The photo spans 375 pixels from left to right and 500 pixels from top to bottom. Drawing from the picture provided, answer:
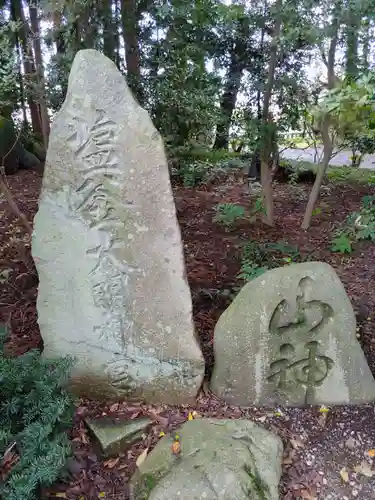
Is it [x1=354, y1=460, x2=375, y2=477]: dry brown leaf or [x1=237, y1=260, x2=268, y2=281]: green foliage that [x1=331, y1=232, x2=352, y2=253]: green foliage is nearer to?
[x1=237, y1=260, x2=268, y2=281]: green foliage

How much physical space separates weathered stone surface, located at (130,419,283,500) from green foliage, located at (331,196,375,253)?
2676 mm

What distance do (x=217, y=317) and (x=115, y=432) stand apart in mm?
1315

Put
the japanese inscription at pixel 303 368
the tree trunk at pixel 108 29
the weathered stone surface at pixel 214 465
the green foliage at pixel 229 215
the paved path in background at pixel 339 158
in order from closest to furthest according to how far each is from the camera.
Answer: the weathered stone surface at pixel 214 465
the japanese inscription at pixel 303 368
the tree trunk at pixel 108 29
the green foliage at pixel 229 215
the paved path in background at pixel 339 158

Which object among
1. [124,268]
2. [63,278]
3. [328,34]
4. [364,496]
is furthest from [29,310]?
[328,34]

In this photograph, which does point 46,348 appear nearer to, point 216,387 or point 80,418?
point 80,418

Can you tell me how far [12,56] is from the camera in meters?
3.57

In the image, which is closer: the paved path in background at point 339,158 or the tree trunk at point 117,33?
the tree trunk at point 117,33

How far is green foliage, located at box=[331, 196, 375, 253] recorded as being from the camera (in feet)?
15.0

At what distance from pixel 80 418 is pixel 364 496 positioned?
5.15 ft

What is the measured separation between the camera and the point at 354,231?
4.87 metres

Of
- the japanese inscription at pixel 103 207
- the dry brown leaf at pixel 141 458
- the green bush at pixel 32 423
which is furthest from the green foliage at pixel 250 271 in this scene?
the green bush at pixel 32 423

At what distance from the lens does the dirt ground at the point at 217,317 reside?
2.27 meters

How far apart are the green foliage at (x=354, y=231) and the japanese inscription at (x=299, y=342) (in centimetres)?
223

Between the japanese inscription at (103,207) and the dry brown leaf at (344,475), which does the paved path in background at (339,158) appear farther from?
the dry brown leaf at (344,475)
